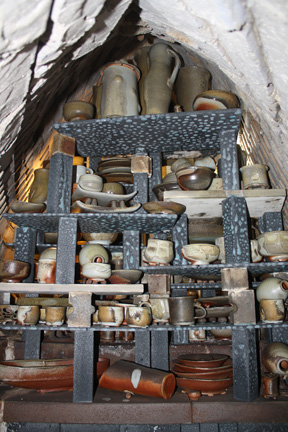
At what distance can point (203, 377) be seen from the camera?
7.79 ft

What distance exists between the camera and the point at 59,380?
2410 mm

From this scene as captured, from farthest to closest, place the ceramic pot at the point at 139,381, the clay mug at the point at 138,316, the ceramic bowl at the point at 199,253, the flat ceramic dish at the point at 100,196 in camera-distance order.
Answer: the flat ceramic dish at the point at 100,196 < the ceramic bowl at the point at 199,253 < the clay mug at the point at 138,316 < the ceramic pot at the point at 139,381

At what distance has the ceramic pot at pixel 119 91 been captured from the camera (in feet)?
9.06

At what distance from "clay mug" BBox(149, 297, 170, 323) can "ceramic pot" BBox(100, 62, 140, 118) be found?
147 centimetres

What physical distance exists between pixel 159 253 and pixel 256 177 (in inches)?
37.0

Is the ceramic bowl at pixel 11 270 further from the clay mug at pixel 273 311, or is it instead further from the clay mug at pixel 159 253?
the clay mug at pixel 273 311

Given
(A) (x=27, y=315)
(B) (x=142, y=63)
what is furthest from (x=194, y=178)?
(A) (x=27, y=315)

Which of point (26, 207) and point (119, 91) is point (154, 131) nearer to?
point (119, 91)

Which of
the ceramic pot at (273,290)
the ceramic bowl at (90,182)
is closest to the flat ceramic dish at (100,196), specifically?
the ceramic bowl at (90,182)

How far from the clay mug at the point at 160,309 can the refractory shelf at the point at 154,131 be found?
130 cm

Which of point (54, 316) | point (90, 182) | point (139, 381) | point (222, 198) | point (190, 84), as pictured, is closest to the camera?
point (139, 381)

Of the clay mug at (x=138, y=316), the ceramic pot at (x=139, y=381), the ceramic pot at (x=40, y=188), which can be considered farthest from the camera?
the ceramic pot at (x=40, y=188)

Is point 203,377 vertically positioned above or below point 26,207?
below

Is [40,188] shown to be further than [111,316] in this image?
Yes
